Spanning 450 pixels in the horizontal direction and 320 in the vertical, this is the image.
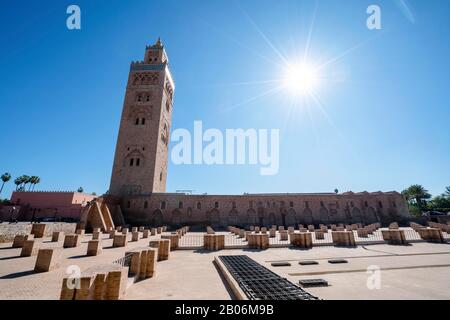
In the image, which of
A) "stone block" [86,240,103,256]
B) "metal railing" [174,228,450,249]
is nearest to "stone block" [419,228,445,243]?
"metal railing" [174,228,450,249]

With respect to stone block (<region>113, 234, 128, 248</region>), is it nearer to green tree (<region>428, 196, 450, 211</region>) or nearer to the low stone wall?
the low stone wall

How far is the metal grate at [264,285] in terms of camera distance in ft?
14.9

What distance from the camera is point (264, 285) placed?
5441 mm

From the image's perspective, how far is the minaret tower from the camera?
33562 millimetres

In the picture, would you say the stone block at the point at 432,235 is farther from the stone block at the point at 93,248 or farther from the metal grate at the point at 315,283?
the stone block at the point at 93,248

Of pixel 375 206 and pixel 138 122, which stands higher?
pixel 138 122

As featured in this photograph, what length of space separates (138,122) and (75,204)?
17.1m

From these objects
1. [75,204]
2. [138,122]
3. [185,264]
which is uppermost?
[138,122]

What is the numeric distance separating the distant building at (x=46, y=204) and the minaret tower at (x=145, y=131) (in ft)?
20.9
